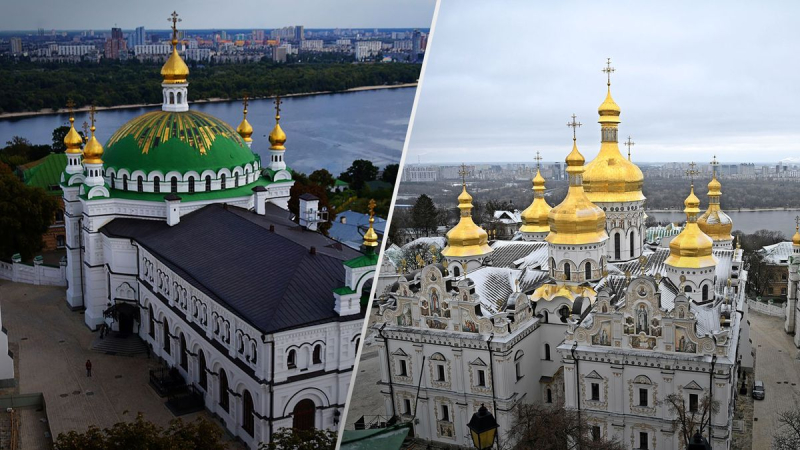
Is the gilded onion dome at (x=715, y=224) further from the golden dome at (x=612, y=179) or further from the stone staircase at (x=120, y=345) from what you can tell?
the stone staircase at (x=120, y=345)

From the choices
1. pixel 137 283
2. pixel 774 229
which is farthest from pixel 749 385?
pixel 774 229

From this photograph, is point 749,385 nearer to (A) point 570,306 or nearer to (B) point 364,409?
(A) point 570,306

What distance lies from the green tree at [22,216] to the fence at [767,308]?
9698 mm

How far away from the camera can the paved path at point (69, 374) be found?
6707 mm

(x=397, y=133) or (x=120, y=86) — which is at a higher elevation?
(x=120, y=86)

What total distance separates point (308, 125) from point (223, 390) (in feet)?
25.8

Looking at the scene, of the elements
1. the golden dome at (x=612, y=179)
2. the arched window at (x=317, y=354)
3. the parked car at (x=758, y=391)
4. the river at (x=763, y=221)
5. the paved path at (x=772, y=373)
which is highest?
the golden dome at (x=612, y=179)

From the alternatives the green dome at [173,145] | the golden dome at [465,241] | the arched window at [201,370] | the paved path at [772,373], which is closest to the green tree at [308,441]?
the arched window at [201,370]

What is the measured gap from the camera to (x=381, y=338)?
6734mm

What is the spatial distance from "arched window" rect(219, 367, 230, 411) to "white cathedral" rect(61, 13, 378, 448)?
15 millimetres

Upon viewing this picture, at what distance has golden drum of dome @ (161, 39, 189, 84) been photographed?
9.64 m

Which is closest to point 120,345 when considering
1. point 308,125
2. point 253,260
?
point 253,260

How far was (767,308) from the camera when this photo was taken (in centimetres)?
1279

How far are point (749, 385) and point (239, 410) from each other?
5068mm
